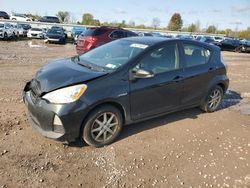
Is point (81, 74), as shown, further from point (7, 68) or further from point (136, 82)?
point (7, 68)

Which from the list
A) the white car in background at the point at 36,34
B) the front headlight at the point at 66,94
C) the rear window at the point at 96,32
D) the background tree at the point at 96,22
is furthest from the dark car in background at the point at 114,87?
the background tree at the point at 96,22

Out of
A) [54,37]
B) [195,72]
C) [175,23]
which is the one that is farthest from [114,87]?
[175,23]

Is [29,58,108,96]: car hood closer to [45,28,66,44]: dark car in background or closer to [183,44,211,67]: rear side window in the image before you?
[183,44,211,67]: rear side window

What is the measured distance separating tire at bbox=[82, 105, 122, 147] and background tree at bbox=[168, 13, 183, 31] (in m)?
87.2

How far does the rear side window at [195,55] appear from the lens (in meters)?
5.30

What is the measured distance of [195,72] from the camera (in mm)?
5379

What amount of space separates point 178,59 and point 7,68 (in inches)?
272

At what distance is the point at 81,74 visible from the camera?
4.16 m

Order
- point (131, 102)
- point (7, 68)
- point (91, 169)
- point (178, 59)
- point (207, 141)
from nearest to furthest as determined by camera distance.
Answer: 1. point (91, 169)
2. point (131, 102)
3. point (207, 141)
4. point (178, 59)
5. point (7, 68)

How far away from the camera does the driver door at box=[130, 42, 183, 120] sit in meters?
4.45

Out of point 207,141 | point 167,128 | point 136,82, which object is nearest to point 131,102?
point 136,82

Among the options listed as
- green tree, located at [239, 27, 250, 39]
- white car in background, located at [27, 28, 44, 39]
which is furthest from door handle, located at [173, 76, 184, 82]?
green tree, located at [239, 27, 250, 39]

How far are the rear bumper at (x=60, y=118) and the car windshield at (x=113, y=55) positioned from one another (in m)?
0.94

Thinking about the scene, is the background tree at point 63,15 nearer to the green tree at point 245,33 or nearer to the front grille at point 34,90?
the green tree at point 245,33
